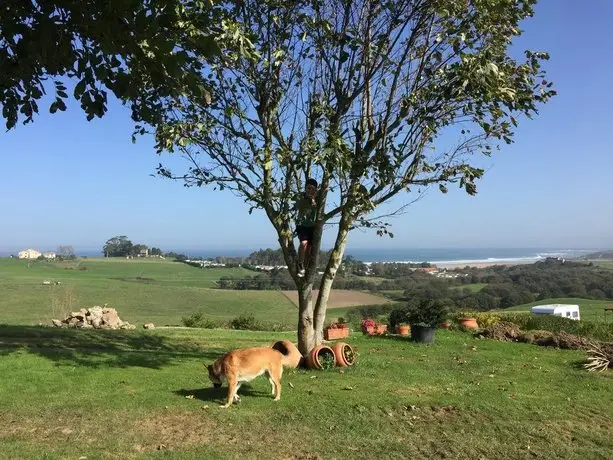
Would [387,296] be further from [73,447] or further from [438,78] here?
[73,447]

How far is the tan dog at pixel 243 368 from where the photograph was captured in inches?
312

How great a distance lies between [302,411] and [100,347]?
7.24 metres

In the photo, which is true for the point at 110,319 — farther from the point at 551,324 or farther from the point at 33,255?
the point at 33,255

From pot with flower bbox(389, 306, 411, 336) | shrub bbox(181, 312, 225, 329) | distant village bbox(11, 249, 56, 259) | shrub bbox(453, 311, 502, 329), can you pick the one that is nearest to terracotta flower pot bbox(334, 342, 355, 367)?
pot with flower bbox(389, 306, 411, 336)

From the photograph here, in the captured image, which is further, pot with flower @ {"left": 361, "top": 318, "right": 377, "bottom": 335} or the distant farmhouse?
the distant farmhouse

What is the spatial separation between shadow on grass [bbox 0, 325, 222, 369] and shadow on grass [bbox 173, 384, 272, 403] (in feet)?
7.44

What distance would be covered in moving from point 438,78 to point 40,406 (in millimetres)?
8873

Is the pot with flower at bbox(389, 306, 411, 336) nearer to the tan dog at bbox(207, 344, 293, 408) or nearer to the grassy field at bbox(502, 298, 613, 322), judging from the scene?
the grassy field at bbox(502, 298, 613, 322)

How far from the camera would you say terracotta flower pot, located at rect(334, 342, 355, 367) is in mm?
11297

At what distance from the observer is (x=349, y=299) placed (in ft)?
106

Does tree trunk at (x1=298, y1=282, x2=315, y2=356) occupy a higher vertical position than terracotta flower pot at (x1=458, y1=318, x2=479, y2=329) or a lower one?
higher

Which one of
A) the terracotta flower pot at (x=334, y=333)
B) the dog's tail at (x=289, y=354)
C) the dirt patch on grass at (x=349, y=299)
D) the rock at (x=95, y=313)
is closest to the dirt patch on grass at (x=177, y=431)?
the dog's tail at (x=289, y=354)

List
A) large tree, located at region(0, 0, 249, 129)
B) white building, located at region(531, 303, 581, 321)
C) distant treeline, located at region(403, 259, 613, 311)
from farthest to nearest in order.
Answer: distant treeline, located at region(403, 259, 613, 311)
white building, located at region(531, 303, 581, 321)
large tree, located at region(0, 0, 249, 129)

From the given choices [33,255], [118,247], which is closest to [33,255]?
[33,255]
